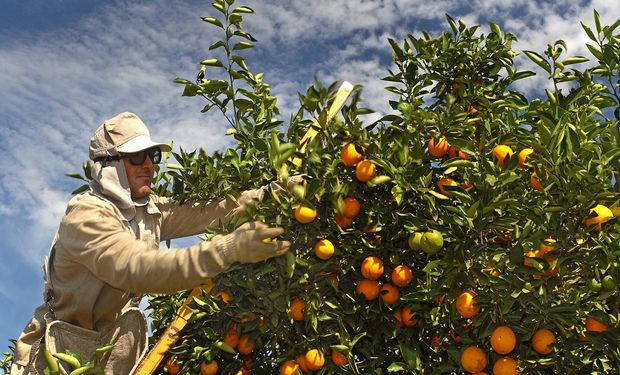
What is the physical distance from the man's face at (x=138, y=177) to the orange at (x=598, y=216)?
86.1 inches

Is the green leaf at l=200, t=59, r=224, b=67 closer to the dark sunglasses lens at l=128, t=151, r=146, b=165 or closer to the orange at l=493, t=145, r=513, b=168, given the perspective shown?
the dark sunglasses lens at l=128, t=151, r=146, b=165

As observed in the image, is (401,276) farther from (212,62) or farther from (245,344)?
(212,62)

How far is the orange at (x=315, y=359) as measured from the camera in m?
2.73

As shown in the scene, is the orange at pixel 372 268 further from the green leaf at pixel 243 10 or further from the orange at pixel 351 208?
the green leaf at pixel 243 10

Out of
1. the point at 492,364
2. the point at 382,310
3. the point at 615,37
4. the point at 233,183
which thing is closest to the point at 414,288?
the point at 382,310

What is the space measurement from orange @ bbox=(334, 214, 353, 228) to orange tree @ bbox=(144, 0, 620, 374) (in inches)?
0.4

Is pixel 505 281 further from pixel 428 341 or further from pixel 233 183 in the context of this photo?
pixel 233 183

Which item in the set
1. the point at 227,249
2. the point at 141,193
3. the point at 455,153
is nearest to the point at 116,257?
the point at 141,193

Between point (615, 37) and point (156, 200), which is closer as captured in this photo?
point (615, 37)

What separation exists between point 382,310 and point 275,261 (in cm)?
52

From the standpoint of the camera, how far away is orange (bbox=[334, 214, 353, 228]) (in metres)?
2.77

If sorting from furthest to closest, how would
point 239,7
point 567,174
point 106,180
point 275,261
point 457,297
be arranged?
point 239,7, point 106,180, point 275,261, point 457,297, point 567,174

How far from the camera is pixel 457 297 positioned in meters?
2.61

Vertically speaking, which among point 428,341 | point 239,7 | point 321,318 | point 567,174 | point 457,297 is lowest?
point 428,341
